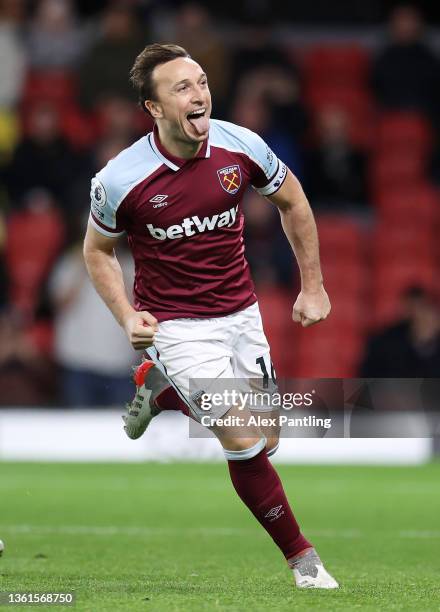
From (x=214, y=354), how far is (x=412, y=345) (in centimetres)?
703

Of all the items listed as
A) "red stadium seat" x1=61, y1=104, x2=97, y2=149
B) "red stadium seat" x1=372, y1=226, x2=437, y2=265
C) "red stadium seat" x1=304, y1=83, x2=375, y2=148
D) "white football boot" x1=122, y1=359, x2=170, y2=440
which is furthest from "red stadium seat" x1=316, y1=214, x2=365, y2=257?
"white football boot" x1=122, y1=359, x2=170, y2=440

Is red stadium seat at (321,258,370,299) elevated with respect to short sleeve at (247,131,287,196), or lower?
lower

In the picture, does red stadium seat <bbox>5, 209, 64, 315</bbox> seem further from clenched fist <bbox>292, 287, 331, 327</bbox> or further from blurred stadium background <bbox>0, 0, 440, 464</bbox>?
clenched fist <bbox>292, 287, 331, 327</bbox>

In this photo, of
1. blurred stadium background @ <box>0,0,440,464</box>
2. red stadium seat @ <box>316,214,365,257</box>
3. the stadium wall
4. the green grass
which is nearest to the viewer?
the green grass

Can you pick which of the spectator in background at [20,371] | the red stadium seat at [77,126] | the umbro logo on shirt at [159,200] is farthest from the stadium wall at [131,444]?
the umbro logo on shirt at [159,200]

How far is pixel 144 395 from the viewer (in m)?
A: 6.38

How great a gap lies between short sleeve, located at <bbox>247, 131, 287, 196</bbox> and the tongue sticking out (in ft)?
1.01

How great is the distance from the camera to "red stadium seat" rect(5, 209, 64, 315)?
46.8ft

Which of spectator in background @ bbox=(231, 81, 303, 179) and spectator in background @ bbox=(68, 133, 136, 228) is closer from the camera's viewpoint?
spectator in background @ bbox=(68, 133, 136, 228)

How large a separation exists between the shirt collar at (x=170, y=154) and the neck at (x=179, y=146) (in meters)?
0.01

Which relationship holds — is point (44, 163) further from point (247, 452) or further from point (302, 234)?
point (247, 452)

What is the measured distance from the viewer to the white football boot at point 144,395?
20.6 ft

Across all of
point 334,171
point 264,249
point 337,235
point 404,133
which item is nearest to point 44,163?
point 264,249

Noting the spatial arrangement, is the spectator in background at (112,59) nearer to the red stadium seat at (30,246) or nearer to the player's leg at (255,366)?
the red stadium seat at (30,246)
